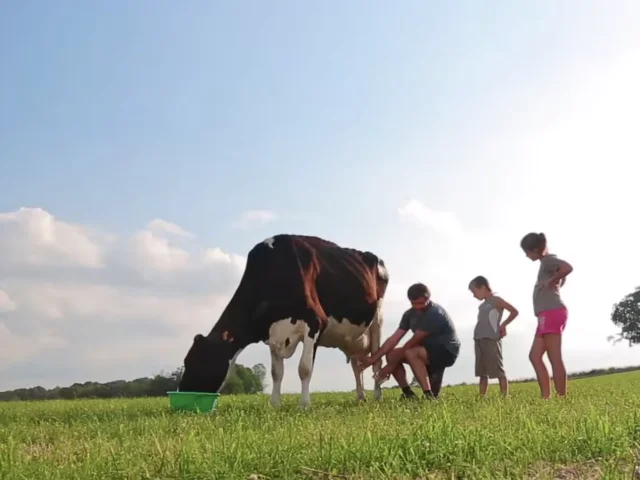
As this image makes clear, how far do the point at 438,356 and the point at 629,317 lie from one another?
5663 cm

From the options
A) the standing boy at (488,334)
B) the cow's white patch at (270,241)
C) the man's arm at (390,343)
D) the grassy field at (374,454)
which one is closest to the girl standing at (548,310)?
the standing boy at (488,334)

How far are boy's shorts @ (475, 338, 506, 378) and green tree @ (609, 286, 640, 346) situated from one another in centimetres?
5389

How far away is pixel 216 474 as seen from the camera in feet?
12.4

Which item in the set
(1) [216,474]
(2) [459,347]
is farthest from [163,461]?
(2) [459,347]

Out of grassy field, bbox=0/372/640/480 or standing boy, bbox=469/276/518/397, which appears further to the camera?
standing boy, bbox=469/276/518/397

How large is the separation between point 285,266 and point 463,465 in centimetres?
635

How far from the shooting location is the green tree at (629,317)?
60.0 m

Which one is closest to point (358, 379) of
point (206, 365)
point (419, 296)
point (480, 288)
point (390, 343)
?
point (480, 288)

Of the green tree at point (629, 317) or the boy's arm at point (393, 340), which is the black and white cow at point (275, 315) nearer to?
the boy's arm at point (393, 340)

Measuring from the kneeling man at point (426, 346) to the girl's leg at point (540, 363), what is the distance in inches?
45.3

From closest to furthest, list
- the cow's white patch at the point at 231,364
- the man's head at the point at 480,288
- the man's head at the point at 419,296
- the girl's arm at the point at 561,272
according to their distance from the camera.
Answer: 1. the girl's arm at the point at 561,272
2. the cow's white patch at the point at 231,364
3. the man's head at the point at 419,296
4. the man's head at the point at 480,288

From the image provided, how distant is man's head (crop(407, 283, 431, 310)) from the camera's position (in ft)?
32.4

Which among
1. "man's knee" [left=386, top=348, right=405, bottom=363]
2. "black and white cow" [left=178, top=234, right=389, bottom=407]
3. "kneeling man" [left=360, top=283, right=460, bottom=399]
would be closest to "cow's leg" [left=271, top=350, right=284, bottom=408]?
"black and white cow" [left=178, top=234, right=389, bottom=407]

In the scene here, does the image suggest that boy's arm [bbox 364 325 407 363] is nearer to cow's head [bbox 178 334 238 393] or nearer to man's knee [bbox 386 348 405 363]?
man's knee [bbox 386 348 405 363]
